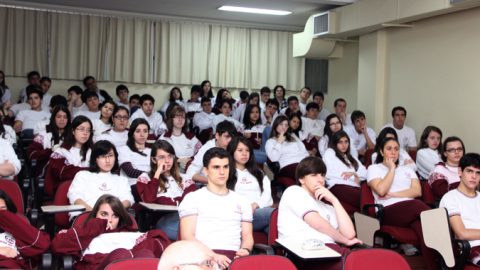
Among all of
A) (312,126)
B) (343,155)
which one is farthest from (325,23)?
(343,155)

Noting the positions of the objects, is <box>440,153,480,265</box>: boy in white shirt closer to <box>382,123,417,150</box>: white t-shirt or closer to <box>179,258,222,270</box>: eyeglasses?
<box>179,258,222,270</box>: eyeglasses

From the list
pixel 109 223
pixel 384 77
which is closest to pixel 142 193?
pixel 109 223

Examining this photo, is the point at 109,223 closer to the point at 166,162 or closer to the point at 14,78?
the point at 166,162

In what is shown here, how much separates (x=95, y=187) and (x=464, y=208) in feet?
8.51

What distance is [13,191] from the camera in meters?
3.69

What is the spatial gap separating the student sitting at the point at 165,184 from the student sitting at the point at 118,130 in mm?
1196

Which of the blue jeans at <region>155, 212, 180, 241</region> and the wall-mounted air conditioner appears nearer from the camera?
the blue jeans at <region>155, 212, 180, 241</region>

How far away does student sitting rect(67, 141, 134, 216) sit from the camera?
3793 mm

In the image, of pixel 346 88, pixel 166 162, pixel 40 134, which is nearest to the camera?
pixel 166 162

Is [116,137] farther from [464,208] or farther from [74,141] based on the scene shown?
[464,208]

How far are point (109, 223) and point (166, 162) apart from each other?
93 centimetres

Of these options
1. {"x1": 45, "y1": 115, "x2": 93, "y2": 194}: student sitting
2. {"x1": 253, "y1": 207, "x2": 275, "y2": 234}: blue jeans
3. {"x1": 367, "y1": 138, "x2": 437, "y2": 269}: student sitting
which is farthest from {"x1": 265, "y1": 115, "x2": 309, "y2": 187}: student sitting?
{"x1": 45, "y1": 115, "x2": 93, "y2": 194}: student sitting

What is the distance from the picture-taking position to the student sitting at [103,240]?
2951 mm

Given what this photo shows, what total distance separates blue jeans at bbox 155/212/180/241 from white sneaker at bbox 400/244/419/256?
195 cm
